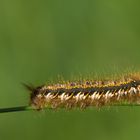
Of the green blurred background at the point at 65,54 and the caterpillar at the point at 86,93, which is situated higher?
the green blurred background at the point at 65,54

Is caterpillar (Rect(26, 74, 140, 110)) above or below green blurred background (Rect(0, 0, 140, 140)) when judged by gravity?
below

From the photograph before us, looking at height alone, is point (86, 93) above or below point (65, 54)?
below

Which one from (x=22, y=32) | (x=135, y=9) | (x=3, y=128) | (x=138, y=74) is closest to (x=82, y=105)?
(x=138, y=74)

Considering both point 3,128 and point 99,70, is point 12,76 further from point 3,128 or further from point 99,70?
point 99,70

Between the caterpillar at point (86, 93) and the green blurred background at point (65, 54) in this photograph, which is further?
the green blurred background at point (65, 54)

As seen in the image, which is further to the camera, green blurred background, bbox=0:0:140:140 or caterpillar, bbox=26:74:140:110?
green blurred background, bbox=0:0:140:140
